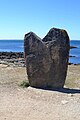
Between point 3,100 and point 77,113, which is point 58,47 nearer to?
point 3,100

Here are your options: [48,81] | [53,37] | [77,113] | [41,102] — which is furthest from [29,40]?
[77,113]

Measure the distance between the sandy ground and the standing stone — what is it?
681mm

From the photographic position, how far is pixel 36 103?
10.7 m

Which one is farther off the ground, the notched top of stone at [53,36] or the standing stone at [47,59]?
the notched top of stone at [53,36]

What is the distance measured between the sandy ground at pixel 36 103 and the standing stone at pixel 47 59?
681mm

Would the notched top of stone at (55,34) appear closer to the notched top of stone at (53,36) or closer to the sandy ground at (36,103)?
the notched top of stone at (53,36)

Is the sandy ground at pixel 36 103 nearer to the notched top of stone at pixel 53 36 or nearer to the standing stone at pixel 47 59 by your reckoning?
the standing stone at pixel 47 59

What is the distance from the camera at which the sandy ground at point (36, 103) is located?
920cm

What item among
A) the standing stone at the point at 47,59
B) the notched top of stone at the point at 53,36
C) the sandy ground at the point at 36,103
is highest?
the notched top of stone at the point at 53,36

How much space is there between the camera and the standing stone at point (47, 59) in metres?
13.6

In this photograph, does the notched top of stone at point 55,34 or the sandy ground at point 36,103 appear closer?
the sandy ground at point 36,103

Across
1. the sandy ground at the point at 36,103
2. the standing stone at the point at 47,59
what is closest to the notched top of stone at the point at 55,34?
the standing stone at the point at 47,59

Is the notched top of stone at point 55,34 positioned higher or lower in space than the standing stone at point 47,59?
higher

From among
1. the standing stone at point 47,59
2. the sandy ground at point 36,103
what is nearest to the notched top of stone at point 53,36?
the standing stone at point 47,59
